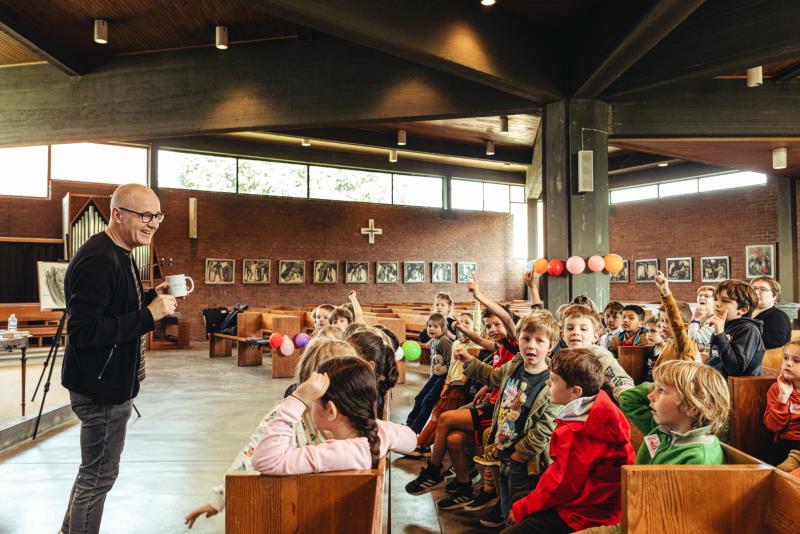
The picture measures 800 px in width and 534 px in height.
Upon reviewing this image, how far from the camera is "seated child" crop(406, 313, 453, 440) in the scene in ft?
16.4

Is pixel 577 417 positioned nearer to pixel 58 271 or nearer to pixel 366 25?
pixel 366 25

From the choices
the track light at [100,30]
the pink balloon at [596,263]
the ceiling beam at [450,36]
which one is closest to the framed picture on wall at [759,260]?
the pink balloon at [596,263]

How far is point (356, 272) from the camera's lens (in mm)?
16672

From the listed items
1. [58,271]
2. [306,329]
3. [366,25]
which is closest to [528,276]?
[366,25]

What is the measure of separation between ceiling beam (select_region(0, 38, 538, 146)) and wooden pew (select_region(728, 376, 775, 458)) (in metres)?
5.80

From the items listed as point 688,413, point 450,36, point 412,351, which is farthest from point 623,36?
point 688,413

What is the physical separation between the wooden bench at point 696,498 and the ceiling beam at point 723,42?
5.66 m

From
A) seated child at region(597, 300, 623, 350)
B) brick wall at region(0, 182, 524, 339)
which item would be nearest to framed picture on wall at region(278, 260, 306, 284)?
brick wall at region(0, 182, 524, 339)

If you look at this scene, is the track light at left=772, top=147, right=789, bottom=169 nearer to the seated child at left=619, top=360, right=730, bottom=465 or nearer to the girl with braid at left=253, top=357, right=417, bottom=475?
the seated child at left=619, top=360, right=730, bottom=465

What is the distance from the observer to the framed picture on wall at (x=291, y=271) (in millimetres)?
15586

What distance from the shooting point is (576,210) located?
7477mm

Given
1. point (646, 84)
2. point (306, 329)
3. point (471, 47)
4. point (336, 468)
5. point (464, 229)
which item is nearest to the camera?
point (336, 468)

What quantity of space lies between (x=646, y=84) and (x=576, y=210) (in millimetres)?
1782

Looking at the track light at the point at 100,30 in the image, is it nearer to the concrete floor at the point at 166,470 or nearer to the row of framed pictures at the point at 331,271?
the concrete floor at the point at 166,470
